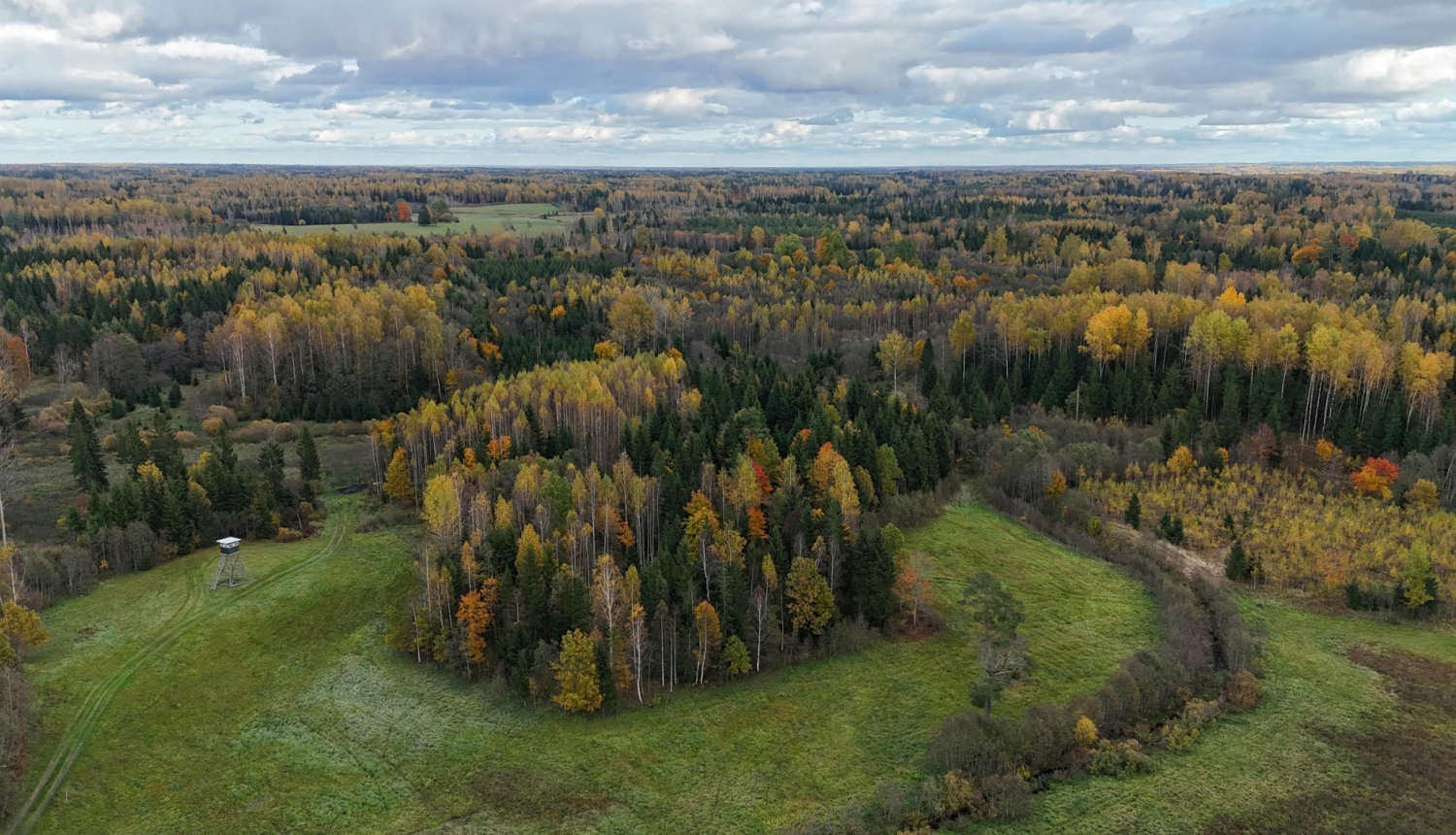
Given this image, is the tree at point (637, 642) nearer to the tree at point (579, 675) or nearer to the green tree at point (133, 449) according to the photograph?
the tree at point (579, 675)

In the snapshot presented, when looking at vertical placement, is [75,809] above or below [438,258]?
below

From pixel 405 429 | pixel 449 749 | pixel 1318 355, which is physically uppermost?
pixel 1318 355

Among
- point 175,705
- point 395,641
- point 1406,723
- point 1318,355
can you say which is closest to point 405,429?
point 395,641

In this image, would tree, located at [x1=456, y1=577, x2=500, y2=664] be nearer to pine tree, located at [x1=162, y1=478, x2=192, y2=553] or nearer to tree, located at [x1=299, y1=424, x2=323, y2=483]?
pine tree, located at [x1=162, y1=478, x2=192, y2=553]

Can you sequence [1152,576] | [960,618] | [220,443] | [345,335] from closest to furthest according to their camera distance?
[960,618], [1152,576], [220,443], [345,335]

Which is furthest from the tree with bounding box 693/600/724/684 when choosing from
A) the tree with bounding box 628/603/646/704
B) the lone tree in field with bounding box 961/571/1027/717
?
the lone tree in field with bounding box 961/571/1027/717

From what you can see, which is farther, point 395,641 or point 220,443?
point 220,443

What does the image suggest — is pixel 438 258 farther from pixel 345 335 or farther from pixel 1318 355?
pixel 1318 355

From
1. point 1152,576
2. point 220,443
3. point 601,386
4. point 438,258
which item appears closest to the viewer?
point 1152,576
